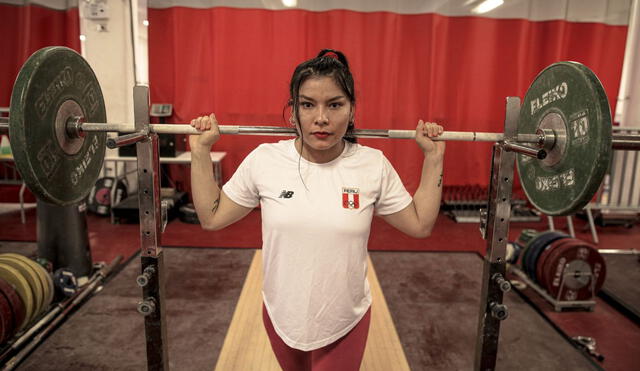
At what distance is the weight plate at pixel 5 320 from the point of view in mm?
2062

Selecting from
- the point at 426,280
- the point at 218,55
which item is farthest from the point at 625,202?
the point at 218,55

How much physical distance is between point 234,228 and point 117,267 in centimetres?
Answer: 131

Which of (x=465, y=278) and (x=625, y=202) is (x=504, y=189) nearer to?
(x=465, y=278)

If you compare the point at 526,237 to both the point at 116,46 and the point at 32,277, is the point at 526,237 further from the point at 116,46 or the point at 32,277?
the point at 116,46

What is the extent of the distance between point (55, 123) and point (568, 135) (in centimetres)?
164

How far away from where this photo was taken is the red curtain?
Answer: 14.5 feet

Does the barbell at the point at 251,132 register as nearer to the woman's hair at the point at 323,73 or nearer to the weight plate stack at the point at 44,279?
the woman's hair at the point at 323,73

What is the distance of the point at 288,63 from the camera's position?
448 centimetres

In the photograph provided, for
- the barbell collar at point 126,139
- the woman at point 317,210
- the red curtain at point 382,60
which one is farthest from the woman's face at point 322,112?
the red curtain at point 382,60

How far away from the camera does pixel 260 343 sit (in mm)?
2305

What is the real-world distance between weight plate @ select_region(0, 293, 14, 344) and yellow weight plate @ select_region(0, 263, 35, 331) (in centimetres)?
10

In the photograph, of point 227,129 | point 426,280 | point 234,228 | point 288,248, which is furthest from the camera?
point 234,228

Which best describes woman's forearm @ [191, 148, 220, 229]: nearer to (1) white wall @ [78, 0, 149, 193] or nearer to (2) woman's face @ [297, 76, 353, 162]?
(2) woman's face @ [297, 76, 353, 162]

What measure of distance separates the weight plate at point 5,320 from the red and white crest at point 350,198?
6.37 feet
